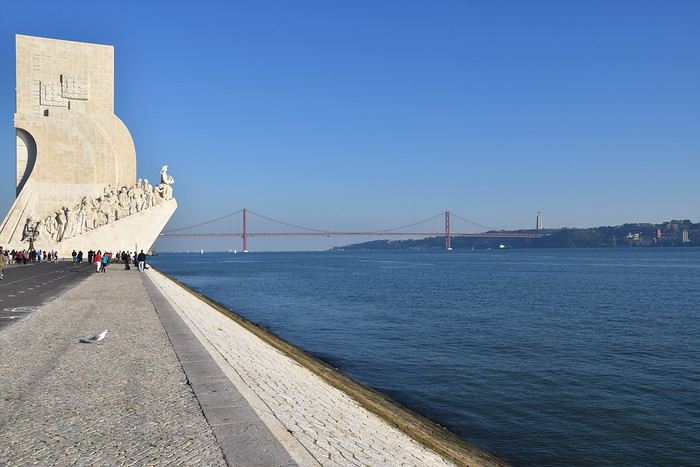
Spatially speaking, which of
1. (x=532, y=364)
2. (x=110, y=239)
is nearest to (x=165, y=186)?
(x=110, y=239)

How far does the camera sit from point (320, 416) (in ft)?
11.5

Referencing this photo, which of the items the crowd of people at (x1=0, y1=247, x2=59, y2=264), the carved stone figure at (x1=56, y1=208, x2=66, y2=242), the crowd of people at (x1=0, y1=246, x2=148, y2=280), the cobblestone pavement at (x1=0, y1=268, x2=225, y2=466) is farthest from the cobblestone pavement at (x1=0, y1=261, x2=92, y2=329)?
the carved stone figure at (x1=56, y1=208, x2=66, y2=242)

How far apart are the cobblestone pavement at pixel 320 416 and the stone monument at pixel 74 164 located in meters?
25.1

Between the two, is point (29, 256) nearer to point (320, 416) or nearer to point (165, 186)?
point (165, 186)

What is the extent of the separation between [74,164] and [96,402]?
104 feet

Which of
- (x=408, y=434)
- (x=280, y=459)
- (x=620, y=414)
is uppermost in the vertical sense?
(x=280, y=459)

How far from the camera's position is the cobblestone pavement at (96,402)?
2.60m

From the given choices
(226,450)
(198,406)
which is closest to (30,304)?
(198,406)

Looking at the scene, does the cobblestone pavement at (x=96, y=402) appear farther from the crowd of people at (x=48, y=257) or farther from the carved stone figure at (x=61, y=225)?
the carved stone figure at (x=61, y=225)

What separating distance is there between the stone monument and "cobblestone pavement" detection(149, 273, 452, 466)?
25119 millimetres

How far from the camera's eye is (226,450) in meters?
2.58

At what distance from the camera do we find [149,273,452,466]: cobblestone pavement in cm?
287

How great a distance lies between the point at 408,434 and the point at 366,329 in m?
7.01

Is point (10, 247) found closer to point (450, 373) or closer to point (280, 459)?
point (450, 373)
